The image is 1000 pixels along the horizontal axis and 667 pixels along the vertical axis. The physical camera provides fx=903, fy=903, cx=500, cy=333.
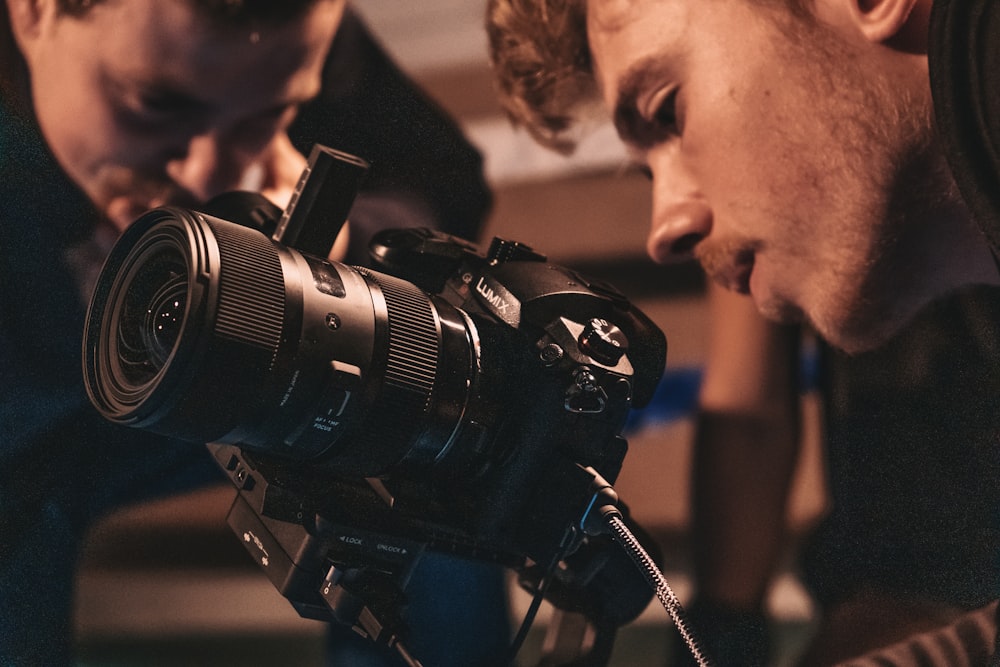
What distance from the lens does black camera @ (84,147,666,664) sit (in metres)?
0.55

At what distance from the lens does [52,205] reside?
827 millimetres

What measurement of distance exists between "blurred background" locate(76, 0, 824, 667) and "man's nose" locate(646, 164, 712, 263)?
4 cm

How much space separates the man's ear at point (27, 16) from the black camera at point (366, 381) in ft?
0.93

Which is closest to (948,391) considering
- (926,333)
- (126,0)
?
(926,333)

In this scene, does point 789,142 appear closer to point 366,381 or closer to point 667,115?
point 667,115

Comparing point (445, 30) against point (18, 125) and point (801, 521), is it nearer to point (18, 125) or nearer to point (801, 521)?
point (18, 125)

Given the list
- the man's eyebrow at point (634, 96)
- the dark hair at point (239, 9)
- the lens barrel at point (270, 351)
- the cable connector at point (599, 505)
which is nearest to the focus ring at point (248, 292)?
the lens barrel at point (270, 351)

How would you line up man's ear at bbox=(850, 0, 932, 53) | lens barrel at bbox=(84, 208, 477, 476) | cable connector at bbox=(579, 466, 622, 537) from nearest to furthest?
lens barrel at bbox=(84, 208, 477, 476), cable connector at bbox=(579, 466, 622, 537), man's ear at bbox=(850, 0, 932, 53)

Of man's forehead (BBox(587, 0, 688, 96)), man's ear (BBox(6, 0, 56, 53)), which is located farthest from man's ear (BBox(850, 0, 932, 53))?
man's ear (BBox(6, 0, 56, 53))

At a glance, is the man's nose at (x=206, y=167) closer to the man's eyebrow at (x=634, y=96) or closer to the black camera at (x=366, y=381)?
the black camera at (x=366, y=381)

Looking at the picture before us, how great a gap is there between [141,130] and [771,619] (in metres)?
0.79

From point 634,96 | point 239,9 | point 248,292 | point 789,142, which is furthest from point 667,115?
point 248,292

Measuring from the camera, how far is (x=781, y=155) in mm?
868

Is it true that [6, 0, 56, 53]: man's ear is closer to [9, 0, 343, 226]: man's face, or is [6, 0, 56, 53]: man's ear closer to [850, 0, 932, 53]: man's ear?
[9, 0, 343, 226]: man's face
